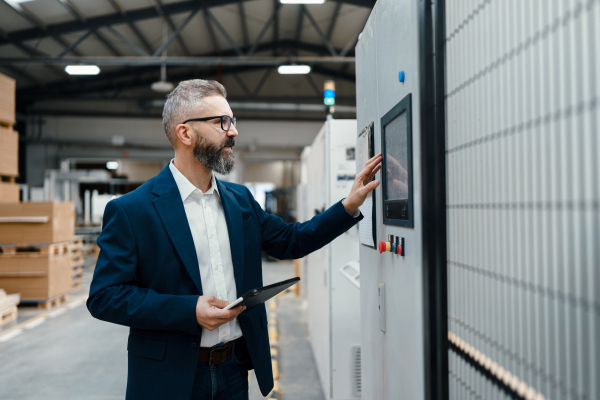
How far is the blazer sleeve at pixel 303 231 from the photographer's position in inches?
71.3

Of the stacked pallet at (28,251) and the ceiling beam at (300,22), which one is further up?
the ceiling beam at (300,22)

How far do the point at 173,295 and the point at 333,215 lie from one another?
0.74 m

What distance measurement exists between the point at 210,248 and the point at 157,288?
0.82 ft

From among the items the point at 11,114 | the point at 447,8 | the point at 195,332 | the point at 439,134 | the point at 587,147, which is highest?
the point at 11,114

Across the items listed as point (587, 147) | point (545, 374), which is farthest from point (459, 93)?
point (545, 374)

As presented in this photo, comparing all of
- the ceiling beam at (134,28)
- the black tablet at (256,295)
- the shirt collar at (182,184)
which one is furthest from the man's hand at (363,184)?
the ceiling beam at (134,28)

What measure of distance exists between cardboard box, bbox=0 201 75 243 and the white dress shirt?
5.71 meters

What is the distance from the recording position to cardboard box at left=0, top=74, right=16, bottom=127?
20.6 ft

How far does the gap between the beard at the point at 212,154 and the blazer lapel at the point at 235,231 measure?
110mm

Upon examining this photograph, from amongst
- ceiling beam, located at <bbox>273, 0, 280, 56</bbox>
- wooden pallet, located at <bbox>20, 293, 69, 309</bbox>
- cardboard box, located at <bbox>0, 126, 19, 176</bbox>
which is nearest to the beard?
wooden pallet, located at <bbox>20, 293, 69, 309</bbox>

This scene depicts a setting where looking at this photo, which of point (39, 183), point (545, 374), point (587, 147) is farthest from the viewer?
point (39, 183)

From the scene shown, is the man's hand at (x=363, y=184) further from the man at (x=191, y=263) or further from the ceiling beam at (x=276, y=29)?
the ceiling beam at (x=276, y=29)

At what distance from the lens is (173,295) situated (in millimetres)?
1463

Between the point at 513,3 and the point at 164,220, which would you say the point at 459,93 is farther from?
the point at 164,220
